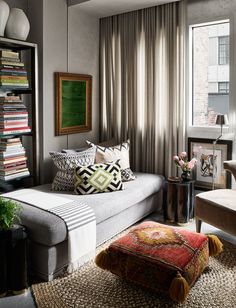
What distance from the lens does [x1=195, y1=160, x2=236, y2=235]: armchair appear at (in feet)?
9.78

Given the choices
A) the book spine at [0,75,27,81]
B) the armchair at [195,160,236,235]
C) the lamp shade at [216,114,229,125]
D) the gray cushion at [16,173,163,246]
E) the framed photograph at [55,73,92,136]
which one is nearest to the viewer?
the gray cushion at [16,173,163,246]

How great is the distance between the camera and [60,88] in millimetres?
3945

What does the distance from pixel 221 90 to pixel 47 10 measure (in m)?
2.05

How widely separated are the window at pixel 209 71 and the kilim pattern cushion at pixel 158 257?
5.84ft

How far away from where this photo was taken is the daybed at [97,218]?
8.32ft

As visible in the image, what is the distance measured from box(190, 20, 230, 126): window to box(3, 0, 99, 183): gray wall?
4.23ft

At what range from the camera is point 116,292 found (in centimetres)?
242

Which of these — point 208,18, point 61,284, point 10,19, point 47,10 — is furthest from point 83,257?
point 208,18

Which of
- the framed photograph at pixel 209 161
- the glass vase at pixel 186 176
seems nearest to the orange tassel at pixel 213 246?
the glass vase at pixel 186 176

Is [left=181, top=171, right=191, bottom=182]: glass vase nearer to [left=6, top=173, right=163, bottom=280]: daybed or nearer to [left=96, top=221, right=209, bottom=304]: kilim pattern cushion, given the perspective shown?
→ [left=6, top=173, right=163, bottom=280]: daybed

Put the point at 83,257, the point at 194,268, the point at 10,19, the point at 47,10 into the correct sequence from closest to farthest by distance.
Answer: the point at 194,268 < the point at 83,257 < the point at 10,19 < the point at 47,10

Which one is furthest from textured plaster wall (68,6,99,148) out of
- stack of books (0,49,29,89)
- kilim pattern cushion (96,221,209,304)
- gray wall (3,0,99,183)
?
kilim pattern cushion (96,221,209,304)

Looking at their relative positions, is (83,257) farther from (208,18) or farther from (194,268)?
(208,18)

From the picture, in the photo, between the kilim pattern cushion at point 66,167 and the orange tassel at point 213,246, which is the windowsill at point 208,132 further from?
the orange tassel at point 213,246
